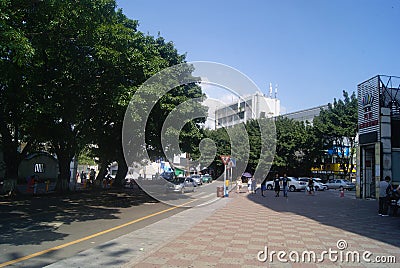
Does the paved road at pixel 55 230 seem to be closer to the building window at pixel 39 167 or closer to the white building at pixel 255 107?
the building window at pixel 39 167

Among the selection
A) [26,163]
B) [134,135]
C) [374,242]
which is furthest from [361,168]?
[26,163]

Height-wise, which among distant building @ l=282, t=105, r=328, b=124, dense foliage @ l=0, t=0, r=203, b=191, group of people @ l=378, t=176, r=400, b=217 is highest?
distant building @ l=282, t=105, r=328, b=124

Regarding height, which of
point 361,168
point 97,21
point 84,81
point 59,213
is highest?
point 97,21

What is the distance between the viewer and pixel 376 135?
22625 millimetres

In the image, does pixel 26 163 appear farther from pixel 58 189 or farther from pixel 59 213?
pixel 59 213

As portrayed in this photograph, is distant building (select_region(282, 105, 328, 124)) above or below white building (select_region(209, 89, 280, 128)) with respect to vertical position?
below

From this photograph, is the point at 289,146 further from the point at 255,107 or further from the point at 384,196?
the point at 255,107

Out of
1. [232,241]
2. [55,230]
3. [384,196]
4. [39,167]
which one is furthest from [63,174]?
[384,196]

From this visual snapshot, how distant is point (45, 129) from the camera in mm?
18859

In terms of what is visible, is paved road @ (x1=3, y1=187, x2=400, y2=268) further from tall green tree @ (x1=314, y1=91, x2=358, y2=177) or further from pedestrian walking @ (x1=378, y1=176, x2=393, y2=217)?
tall green tree @ (x1=314, y1=91, x2=358, y2=177)

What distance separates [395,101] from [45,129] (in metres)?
21.4

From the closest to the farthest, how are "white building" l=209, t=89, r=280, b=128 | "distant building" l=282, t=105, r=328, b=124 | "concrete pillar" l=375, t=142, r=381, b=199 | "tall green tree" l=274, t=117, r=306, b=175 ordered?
"concrete pillar" l=375, t=142, r=381, b=199
"tall green tree" l=274, t=117, r=306, b=175
"distant building" l=282, t=105, r=328, b=124
"white building" l=209, t=89, r=280, b=128

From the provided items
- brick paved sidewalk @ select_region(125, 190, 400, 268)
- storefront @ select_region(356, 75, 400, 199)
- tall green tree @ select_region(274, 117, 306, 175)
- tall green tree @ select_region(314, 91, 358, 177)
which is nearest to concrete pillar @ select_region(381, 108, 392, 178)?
storefront @ select_region(356, 75, 400, 199)

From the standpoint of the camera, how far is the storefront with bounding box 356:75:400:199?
867 inches
